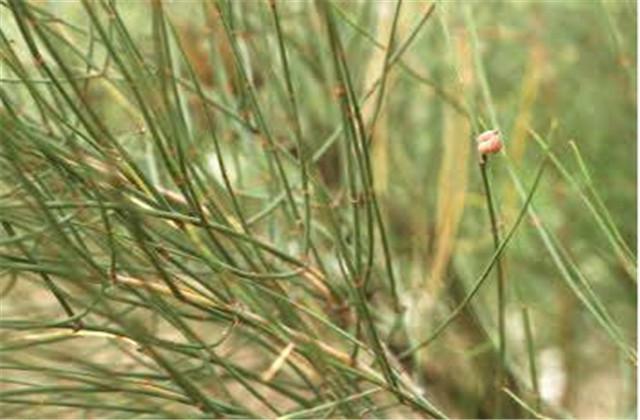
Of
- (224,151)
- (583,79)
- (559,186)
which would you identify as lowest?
(559,186)

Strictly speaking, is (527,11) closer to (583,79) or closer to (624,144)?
(583,79)

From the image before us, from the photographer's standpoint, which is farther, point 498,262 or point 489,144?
point 498,262

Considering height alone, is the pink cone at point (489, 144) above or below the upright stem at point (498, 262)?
above

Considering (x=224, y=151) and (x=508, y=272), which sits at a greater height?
(x=224, y=151)

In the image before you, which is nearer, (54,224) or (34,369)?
(54,224)

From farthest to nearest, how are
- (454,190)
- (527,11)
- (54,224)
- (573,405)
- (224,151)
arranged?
1. (527,11)
2. (573,405)
3. (454,190)
4. (224,151)
5. (54,224)

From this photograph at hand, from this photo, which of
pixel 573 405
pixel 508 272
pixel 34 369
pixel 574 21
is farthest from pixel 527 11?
pixel 34 369

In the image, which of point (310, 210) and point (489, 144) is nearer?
point (489, 144)

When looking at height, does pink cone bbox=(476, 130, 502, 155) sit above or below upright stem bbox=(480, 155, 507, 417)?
above
